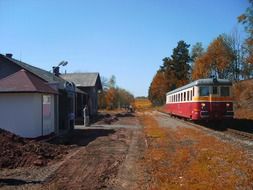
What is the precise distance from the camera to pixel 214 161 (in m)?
12.1

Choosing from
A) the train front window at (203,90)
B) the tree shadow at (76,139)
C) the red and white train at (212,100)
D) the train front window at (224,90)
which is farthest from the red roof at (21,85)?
the train front window at (224,90)

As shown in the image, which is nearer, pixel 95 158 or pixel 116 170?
pixel 116 170

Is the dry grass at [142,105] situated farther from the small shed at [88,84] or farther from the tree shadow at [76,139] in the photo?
the tree shadow at [76,139]

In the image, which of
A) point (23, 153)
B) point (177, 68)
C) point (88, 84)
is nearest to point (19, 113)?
point (23, 153)

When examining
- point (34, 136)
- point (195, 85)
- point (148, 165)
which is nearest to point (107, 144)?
point (34, 136)

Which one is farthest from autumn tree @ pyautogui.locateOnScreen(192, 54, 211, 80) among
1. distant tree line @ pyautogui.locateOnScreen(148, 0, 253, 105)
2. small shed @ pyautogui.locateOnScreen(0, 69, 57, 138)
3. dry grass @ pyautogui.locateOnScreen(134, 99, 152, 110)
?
small shed @ pyautogui.locateOnScreen(0, 69, 57, 138)

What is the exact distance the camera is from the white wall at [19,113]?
19078mm

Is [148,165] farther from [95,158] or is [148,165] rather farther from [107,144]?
[107,144]

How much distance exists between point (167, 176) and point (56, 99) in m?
14.3

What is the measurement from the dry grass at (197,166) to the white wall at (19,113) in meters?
5.99

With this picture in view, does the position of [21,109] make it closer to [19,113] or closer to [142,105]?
[19,113]

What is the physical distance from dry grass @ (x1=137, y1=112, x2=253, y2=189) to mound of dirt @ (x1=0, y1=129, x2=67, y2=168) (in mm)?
3185

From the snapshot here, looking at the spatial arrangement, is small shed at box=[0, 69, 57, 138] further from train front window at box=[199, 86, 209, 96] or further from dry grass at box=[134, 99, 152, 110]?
dry grass at box=[134, 99, 152, 110]

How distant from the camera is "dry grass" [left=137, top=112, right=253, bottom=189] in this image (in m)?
8.98
